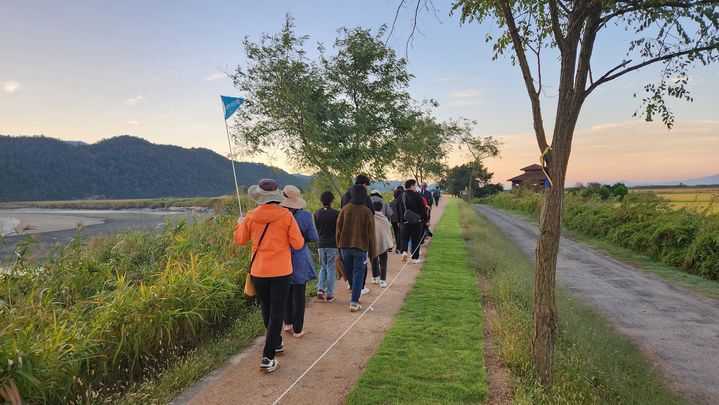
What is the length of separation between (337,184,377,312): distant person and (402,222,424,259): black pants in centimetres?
403

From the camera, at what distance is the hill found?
5692 cm

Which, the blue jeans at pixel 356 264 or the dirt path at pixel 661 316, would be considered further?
the blue jeans at pixel 356 264

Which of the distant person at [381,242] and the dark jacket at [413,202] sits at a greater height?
the dark jacket at [413,202]

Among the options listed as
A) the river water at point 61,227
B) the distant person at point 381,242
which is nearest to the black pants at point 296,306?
the distant person at point 381,242

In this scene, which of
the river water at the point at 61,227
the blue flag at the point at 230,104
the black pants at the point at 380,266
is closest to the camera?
the river water at the point at 61,227

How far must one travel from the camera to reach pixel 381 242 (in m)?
8.41

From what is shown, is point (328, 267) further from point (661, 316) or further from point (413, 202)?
point (661, 316)

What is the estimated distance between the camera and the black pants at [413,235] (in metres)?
10.9

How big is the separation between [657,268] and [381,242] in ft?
33.1

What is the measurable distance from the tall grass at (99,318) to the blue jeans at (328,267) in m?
1.41

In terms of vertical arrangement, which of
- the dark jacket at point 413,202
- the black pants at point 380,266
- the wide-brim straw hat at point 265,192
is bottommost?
the black pants at point 380,266

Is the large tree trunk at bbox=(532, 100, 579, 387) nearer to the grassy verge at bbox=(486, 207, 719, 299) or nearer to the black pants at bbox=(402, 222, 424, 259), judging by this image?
the black pants at bbox=(402, 222, 424, 259)

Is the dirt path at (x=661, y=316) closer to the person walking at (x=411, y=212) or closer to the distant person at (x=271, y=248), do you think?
the person walking at (x=411, y=212)

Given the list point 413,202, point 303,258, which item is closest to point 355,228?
point 303,258
